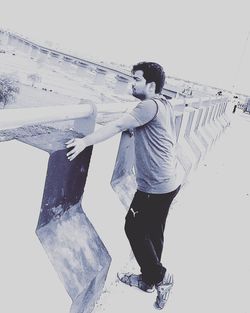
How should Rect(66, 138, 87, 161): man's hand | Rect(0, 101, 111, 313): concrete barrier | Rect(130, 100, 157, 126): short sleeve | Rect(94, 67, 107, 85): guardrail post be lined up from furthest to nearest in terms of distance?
Rect(94, 67, 107, 85): guardrail post, Rect(130, 100, 157, 126): short sleeve, Rect(66, 138, 87, 161): man's hand, Rect(0, 101, 111, 313): concrete barrier

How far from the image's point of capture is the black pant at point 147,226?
2998mm

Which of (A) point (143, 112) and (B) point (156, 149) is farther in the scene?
(B) point (156, 149)

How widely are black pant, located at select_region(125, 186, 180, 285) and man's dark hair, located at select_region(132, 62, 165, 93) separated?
0.95m

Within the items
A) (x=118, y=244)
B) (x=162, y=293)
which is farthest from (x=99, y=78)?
(x=162, y=293)

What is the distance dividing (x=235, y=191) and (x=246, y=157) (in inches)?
170

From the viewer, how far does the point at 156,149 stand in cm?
284

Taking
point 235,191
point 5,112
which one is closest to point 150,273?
point 5,112

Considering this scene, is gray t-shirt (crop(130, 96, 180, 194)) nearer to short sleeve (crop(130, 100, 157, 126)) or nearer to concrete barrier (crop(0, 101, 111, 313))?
short sleeve (crop(130, 100, 157, 126))

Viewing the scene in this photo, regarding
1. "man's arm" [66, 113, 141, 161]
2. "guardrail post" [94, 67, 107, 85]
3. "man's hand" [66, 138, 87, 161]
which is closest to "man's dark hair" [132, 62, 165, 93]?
"man's arm" [66, 113, 141, 161]

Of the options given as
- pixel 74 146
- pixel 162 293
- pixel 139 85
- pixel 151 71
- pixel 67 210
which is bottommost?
pixel 162 293

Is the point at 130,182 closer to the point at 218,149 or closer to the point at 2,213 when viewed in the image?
the point at 2,213

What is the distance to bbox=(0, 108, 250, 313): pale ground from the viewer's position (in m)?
→ 1.85

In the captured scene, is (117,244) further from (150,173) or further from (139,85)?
(139,85)

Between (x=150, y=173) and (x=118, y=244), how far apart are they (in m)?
0.76
